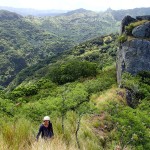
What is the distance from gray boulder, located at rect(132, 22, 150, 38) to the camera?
41469 mm

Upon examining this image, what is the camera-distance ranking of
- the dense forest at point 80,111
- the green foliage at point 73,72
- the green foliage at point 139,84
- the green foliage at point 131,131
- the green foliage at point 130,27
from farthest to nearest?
the green foliage at point 73,72
the green foliage at point 130,27
the green foliage at point 139,84
the green foliage at point 131,131
the dense forest at point 80,111

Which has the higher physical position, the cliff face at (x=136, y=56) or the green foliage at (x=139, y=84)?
the cliff face at (x=136, y=56)

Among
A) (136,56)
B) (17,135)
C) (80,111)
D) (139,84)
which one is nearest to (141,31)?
(136,56)

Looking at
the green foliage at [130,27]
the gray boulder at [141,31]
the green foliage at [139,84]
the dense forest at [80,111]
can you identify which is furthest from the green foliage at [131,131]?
the green foliage at [130,27]

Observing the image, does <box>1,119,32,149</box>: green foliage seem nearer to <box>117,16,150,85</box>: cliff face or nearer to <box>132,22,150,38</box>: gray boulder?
<box>117,16,150,85</box>: cliff face

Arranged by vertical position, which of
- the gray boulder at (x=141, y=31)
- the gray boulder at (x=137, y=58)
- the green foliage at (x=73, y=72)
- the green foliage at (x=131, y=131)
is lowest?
the green foliage at (x=73, y=72)

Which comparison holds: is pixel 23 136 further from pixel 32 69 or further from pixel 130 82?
pixel 32 69

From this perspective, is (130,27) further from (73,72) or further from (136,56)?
(73,72)

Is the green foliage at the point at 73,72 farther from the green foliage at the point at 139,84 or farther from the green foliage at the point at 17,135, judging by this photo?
the green foliage at the point at 17,135

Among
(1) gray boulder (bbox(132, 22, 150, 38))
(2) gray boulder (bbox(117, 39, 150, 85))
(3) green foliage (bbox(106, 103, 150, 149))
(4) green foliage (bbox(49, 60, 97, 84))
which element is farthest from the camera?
(4) green foliage (bbox(49, 60, 97, 84))

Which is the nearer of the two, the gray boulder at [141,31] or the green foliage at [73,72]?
the gray boulder at [141,31]

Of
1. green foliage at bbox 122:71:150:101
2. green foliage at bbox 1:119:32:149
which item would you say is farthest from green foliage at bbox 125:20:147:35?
green foliage at bbox 1:119:32:149

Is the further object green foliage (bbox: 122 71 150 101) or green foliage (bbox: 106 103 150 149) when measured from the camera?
green foliage (bbox: 122 71 150 101)

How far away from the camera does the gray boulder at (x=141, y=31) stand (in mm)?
41469
